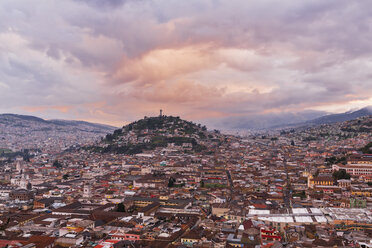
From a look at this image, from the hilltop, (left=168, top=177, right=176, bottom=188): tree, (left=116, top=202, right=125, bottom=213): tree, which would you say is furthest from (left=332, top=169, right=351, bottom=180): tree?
the hilltop

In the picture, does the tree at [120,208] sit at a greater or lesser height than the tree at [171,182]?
lesser

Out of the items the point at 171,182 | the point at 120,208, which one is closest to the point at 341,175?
the point at 171,182

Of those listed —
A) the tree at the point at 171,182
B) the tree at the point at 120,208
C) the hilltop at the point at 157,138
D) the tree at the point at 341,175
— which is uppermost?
the hilltop at the point at 157,138

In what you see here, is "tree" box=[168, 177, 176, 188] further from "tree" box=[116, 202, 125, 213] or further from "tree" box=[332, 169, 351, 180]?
"tree" box=[332, 169, 351, 180]

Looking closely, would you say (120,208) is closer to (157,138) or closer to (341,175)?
(341,175)

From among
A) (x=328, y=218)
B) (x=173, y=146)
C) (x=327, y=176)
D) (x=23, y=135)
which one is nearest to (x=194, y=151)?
(x=173, y=146)

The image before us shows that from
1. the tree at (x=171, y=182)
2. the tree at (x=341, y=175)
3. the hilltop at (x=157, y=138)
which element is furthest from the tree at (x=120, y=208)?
the hilltop at (x=157, y=138)

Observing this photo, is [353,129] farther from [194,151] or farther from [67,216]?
[67,216]

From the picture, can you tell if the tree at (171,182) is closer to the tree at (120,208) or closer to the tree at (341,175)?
the tree at (120,208)
